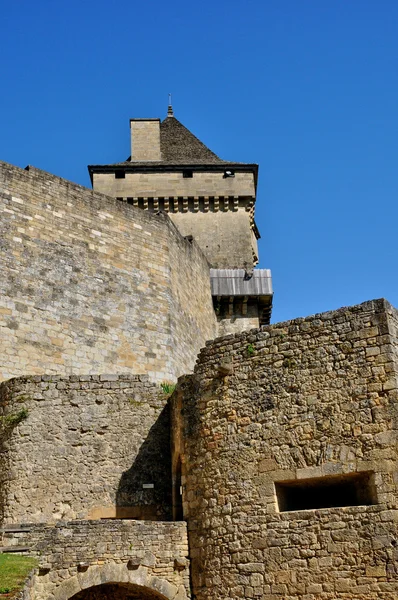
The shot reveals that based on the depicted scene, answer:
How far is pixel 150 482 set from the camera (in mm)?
11719

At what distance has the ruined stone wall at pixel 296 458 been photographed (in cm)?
877

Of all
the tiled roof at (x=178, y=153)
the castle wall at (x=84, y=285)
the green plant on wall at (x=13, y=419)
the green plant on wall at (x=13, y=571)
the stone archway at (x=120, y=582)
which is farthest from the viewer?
the tiled roof at (x=178, y=153)

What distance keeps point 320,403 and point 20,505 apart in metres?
4.77

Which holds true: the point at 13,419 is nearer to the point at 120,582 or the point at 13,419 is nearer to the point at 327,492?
the point at 120,582

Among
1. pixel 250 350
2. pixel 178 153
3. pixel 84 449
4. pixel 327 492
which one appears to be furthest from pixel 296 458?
pixel 178 153

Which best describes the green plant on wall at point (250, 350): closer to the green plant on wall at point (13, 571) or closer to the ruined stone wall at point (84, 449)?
the ruined stone wall at point (84, 449)

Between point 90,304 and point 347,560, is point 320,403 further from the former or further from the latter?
point 90,304

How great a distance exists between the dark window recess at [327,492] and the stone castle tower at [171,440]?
1.1 inches

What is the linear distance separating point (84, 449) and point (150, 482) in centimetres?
113

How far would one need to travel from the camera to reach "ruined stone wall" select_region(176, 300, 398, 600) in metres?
8.77

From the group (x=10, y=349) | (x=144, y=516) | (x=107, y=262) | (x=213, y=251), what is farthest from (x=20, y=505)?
(x=213, y=251)

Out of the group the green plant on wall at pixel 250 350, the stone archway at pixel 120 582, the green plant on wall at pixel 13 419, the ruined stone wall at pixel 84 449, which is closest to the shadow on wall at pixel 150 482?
the ruined stone wall at pixel 84 449

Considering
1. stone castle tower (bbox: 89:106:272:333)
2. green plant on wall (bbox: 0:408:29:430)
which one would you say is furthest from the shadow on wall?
stone castle tower (bbox: 89:106:272:333)

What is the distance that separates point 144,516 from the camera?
11.6 metres
